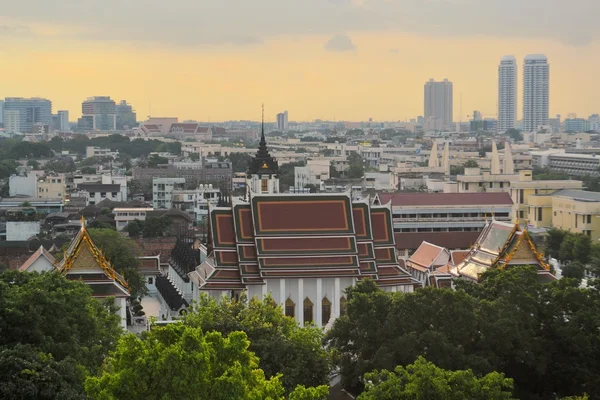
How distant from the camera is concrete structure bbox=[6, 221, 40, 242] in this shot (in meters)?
84.9

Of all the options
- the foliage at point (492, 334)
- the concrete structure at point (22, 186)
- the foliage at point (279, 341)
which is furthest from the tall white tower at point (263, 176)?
the concrete structure at point (22, 186)

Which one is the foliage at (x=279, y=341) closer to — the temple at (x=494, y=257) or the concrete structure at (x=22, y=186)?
the temple at (x=494, y=257)

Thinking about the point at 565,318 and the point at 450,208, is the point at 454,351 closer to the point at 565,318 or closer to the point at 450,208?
the point at 565,318

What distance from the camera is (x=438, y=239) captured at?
74500mm

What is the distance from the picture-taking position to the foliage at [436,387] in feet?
97.4

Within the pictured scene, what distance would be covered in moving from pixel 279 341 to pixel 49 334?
651cm

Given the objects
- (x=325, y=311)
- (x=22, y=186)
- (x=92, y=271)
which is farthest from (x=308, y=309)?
(x=22, y=186)

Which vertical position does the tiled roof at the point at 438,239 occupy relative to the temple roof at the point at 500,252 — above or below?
below

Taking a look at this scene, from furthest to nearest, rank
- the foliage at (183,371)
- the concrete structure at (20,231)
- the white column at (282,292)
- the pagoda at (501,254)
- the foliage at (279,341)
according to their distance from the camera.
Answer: the concrete structure at (20,231) → the white column at (282,292) → the pagoda at (501,254) → the foliage at (279,341) → the foliage at (183,371)

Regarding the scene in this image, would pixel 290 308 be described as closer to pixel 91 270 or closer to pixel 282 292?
pixel 282 292

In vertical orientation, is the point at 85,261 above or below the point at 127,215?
above

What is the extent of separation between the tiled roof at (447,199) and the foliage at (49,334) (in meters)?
39.7

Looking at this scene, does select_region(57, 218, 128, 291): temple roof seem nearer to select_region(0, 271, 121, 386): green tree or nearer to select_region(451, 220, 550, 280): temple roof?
select_region(0, 271, 121, 386): green tree

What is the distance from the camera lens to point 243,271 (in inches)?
1937
